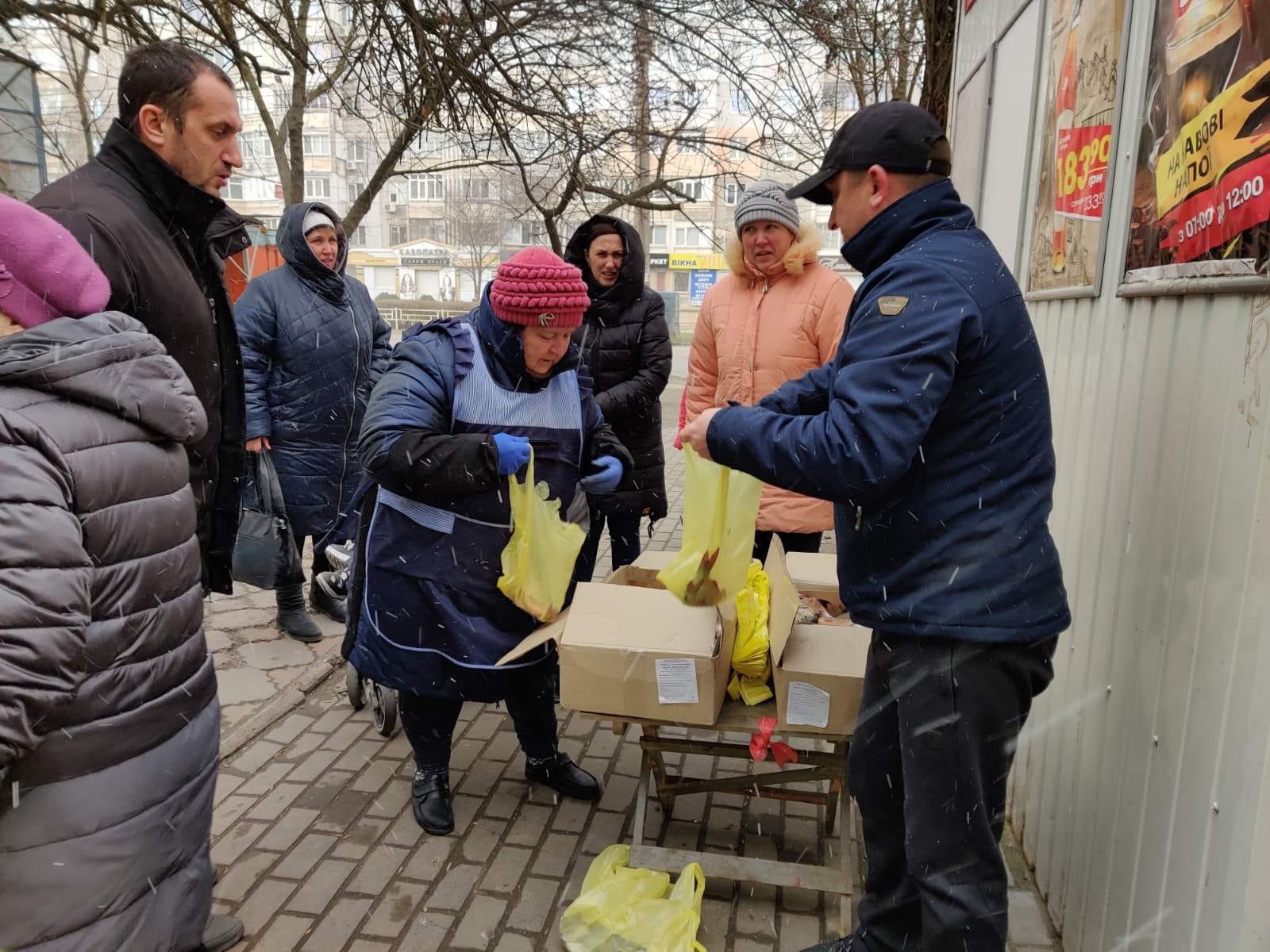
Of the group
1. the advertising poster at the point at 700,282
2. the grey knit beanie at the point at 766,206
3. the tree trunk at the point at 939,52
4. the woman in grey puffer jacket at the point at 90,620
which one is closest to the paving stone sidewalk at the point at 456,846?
the woman in grey puffer jacket at the point at 90,620

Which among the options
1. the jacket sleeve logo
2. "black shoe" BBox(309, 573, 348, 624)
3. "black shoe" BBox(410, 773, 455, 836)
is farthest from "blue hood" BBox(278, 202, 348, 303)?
the jacket sleeve logo

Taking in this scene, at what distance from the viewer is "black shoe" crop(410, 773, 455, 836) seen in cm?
301

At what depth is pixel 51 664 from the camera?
1365 millimetres

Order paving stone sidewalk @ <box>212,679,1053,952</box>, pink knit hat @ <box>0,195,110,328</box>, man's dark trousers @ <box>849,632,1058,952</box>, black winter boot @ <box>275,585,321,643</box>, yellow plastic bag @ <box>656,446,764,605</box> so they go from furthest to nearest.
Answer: black winter boot @ <box>275,585,321,643</box> → paving stone sidewalk @ <box>212,679,1053,952</box> → yellow plastic bag @ <box>656,446,764,605</box> → man's dark trousers @ <box>849,632,1058,952</box> → pink knit hat @ <box>0,195,110,328</box>

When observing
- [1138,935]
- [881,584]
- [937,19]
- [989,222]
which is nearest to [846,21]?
[937,19]

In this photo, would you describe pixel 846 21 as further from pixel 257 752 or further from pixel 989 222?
pixel 257 752

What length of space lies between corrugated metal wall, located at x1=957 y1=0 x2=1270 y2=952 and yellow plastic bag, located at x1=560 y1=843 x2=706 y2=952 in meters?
0.99

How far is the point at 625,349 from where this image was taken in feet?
14.3

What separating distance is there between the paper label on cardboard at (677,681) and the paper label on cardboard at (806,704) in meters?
0.25

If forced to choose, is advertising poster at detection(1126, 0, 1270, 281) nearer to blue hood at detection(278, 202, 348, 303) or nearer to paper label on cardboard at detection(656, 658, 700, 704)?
paper label on cardboard at detection(656, 658, 700, 704)

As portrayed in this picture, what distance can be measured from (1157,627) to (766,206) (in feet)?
7.28

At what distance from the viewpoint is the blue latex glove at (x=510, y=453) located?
250cm

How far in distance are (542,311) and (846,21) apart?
172 inches

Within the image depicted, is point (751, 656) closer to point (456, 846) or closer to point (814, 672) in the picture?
point (814, 672)
